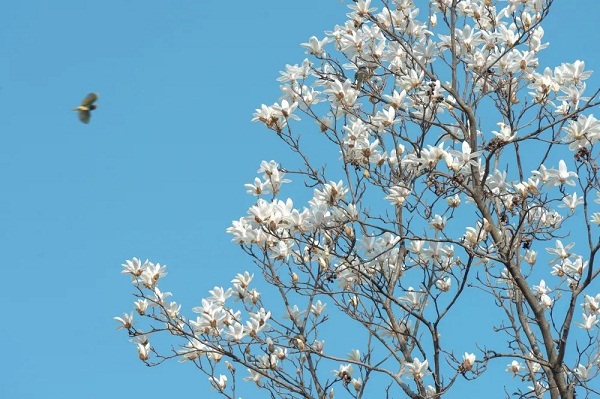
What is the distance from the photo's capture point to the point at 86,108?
5121 millimetres

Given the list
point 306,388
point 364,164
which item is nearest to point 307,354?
point 306,388

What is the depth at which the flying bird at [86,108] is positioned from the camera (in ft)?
16.5

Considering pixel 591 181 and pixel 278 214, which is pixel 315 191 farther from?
pixel 591 181

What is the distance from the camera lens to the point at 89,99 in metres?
5.23

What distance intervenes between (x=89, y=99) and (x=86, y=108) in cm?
12

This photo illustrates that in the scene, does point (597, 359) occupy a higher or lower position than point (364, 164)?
lower

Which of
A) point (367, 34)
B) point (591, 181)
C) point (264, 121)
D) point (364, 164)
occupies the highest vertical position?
point (367, 34)

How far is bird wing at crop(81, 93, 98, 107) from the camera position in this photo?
5.17 m

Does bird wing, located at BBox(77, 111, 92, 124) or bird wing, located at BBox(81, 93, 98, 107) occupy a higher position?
bird wing, located at BBox(81, 93, 98, 107)

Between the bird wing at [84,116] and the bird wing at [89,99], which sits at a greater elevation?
the bird wing at [89,99]

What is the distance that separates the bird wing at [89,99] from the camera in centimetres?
517

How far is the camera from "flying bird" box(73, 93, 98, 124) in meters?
5.04

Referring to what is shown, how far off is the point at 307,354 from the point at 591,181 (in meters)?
1.89

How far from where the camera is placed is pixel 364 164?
587 cm
